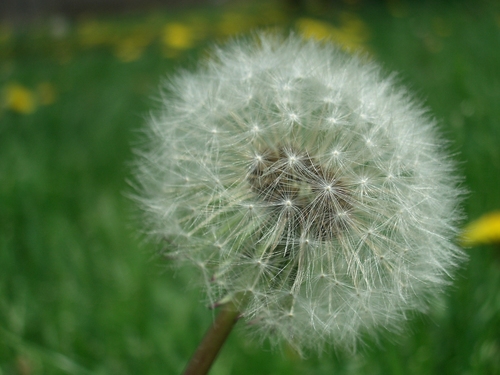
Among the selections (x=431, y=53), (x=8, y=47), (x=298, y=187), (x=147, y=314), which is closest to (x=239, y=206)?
(x=298, y=187)

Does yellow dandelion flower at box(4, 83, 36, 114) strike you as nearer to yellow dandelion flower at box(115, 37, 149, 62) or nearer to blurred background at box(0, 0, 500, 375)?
blurred background at box(0, 0, 500, 375)

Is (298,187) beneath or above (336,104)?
beneath

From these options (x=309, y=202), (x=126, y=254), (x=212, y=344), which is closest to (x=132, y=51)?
(x=126, y=254)

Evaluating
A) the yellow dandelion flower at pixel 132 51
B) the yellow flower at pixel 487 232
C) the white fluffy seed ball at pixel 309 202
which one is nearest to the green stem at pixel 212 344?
the white fluffy seed ball at pixel 309 202

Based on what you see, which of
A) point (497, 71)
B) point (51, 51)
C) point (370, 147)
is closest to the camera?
point (370, 147)

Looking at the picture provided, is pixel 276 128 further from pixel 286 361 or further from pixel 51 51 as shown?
pixel 51 51

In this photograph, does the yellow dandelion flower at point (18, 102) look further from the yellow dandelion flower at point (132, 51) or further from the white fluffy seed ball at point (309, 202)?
the white fluffy seed ball at point (309, 202)
